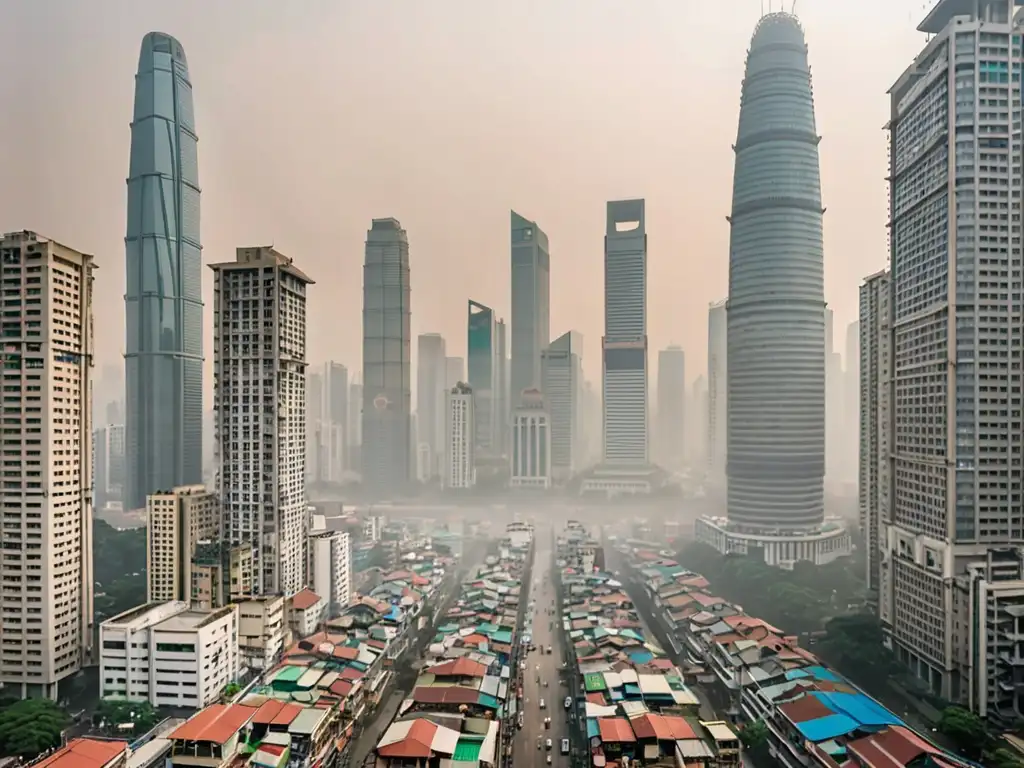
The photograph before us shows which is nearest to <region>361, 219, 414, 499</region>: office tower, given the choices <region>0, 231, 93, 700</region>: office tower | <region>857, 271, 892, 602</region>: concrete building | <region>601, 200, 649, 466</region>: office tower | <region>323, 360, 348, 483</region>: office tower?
<region>323, 360, 348, 483</region>: office tower

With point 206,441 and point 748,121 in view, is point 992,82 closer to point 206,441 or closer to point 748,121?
point 748,121

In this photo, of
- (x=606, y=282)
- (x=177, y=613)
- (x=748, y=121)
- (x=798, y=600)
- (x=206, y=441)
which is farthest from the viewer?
(x=606, y=282)

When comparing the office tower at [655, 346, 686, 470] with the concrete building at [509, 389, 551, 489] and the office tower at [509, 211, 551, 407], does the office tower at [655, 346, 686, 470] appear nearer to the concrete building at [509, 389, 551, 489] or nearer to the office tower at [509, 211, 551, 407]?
the office tower at [509, 211, 551, 407]

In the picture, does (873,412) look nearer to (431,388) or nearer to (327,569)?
(327,569)

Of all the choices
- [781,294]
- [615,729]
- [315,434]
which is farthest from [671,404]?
[615,729]

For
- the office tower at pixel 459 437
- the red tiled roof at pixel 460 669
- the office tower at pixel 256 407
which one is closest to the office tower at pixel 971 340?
the red tiled roof at pixel 460 669

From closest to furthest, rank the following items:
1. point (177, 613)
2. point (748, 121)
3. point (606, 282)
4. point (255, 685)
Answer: point (255, 685) → point (177, 613) → point (748, 121) → point (606, 282)

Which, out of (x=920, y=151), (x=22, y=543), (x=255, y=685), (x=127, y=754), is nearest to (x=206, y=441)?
(x=22, y=543)

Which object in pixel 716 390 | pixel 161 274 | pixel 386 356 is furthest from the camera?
pixel 716 390
